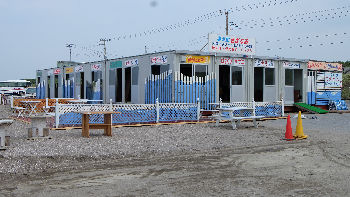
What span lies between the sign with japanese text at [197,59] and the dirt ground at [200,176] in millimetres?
10117

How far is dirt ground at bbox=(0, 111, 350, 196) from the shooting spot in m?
5.33

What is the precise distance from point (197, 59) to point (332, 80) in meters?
11.2

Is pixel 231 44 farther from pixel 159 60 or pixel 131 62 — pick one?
pixel 131 62

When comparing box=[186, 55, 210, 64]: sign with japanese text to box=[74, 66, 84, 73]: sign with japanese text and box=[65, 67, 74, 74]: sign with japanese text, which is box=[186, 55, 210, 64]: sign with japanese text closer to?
box=[74, 66, 84, 73]: sign with japanese text

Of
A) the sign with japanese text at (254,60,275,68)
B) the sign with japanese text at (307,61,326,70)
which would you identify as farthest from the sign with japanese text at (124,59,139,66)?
the sign with japanese text at (307,61,326,70)

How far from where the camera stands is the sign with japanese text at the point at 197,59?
741 inches

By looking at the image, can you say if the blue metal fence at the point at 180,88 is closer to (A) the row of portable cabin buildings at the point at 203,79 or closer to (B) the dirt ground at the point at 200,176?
(A) the row of portable cabin buildings at the point at 203,79

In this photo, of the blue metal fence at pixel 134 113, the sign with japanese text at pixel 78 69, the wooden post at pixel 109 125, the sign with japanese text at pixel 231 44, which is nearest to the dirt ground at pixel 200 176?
the wooden post at pixel 109 125

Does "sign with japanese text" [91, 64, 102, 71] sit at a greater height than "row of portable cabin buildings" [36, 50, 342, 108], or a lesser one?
greater

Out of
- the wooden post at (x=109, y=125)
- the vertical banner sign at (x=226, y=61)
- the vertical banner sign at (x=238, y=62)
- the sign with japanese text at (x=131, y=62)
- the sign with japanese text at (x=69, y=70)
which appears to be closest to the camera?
the wooden post at (x=109, y=125)

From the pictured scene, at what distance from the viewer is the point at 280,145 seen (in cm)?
1016

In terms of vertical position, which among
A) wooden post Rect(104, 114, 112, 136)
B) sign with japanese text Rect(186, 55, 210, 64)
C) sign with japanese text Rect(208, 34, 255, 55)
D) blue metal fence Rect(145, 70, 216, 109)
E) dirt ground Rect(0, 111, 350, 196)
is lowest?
dirt ground Rect(0, 111, 350, 196)

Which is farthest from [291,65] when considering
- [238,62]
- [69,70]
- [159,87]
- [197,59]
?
[69,70]

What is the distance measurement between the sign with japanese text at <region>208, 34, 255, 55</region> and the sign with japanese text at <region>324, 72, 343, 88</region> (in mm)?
6682
